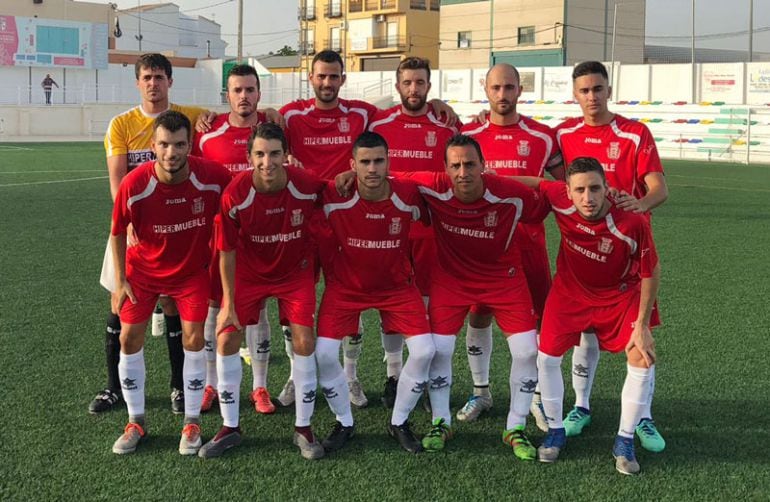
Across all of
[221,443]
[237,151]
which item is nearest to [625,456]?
[221,443]

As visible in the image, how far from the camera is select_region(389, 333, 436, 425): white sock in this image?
14.2 ft

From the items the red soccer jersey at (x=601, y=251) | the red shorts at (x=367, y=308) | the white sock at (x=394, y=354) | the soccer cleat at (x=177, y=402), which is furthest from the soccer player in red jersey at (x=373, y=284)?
the soccer cleat at (x=177, y=402)

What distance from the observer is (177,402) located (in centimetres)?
486

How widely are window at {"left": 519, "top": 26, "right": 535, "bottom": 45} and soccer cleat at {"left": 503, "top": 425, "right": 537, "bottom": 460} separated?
152 feet

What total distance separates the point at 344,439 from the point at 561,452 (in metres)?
1.17

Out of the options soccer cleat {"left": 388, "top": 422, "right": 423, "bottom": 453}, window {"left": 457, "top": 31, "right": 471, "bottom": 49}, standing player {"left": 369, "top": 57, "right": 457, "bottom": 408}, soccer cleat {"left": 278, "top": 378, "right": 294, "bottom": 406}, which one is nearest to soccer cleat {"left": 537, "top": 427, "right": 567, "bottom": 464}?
soccer cleat {"left": 388, "top": 422, "right": 423, "bottom": 453}

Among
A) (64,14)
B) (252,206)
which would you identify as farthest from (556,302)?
(64,14)

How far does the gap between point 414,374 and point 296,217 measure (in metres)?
1.08

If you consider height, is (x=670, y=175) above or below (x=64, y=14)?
below

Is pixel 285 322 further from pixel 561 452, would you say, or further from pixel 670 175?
pixel 670 175

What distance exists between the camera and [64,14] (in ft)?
160

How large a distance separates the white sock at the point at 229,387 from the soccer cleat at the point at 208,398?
54 cm

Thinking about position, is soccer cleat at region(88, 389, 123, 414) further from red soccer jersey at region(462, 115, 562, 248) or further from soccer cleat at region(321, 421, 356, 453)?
red soccer jersey at region(462, 115, 562, 248)

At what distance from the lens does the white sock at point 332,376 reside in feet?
14.2
